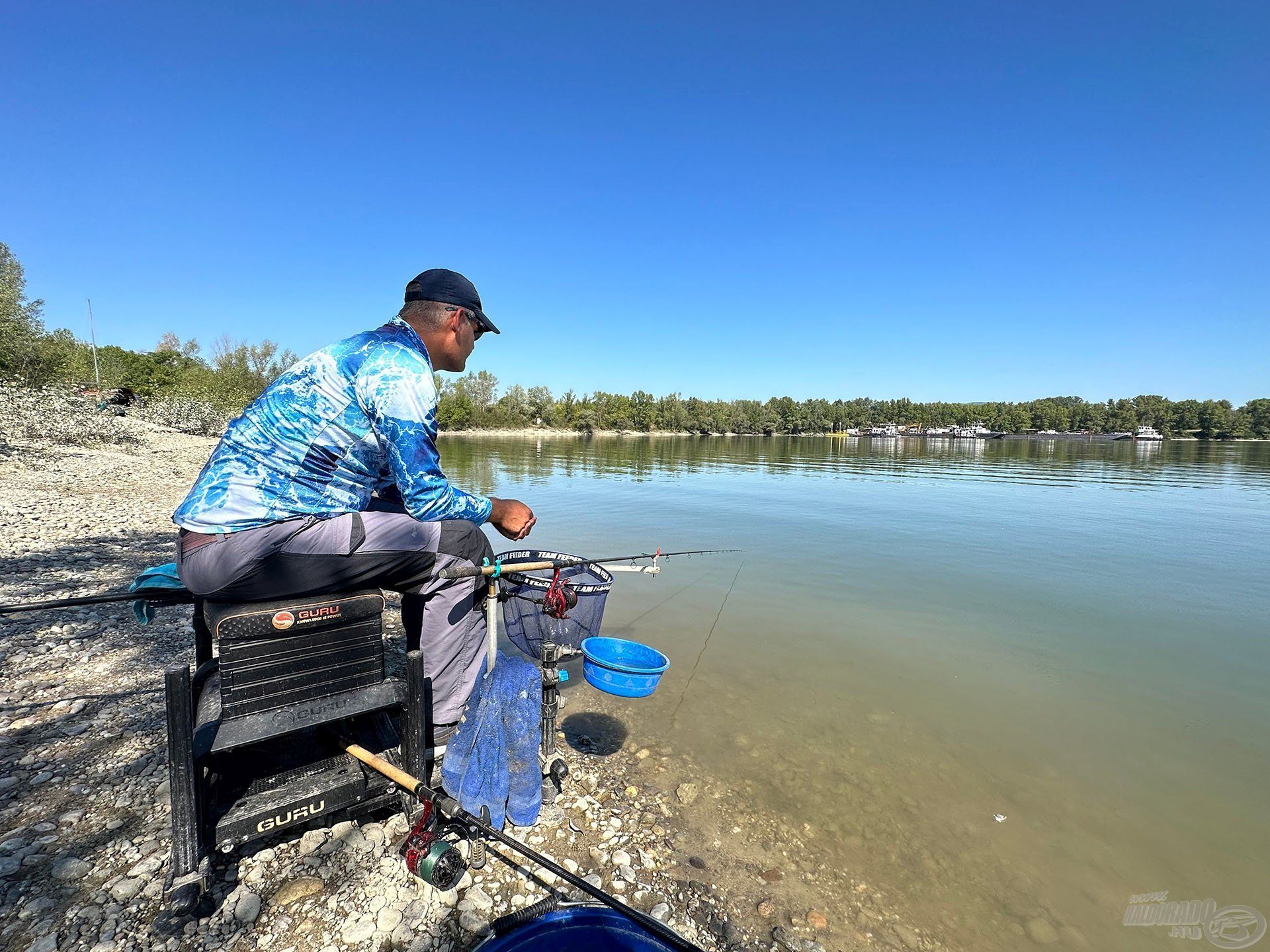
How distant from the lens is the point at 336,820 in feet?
8.86

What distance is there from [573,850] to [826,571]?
8.03 meters

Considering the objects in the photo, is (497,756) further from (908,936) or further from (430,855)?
(908,936)

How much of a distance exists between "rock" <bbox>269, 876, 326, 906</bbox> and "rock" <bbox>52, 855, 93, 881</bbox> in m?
0.87

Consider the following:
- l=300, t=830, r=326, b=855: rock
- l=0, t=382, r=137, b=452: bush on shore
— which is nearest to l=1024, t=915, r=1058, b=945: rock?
l=300, t=830, r=326, b=855: rock

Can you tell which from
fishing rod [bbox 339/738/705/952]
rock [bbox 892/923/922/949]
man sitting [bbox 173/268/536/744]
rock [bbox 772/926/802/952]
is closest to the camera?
fishing rod [bbox 339/738/705/952]

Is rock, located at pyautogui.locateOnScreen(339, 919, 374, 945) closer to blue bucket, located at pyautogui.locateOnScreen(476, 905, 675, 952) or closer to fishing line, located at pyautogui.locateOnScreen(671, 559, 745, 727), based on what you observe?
blue bucket, located at pyautogui.locateOnScreen(476, 905, 675, 952)

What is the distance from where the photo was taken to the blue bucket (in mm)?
2268

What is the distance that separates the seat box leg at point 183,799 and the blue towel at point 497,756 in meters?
1.08

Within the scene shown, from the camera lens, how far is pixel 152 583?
2.74 meters

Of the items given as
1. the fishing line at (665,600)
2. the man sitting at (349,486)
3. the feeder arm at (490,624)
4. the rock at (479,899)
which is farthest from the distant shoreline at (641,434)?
the rock at (479,899)

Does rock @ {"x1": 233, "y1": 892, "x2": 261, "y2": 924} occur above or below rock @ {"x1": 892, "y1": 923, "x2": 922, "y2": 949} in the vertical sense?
above

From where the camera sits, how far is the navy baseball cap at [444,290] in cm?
302

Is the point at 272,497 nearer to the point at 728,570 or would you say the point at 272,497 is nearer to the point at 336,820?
the point at 336,820

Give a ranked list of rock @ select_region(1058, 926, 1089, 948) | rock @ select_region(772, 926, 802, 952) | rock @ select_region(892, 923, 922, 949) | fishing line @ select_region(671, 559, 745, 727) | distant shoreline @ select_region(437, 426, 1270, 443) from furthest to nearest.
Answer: distant shoreline @ select_region(437, 426, 1270, 443), fishing line @ select_region(671, 559, 745, 727), rock @ select_region(1058, 926, 1089, 948), rock @ select_region(892, 923, 922, 949), rock @ select_region(772, 926, 802, 952)
